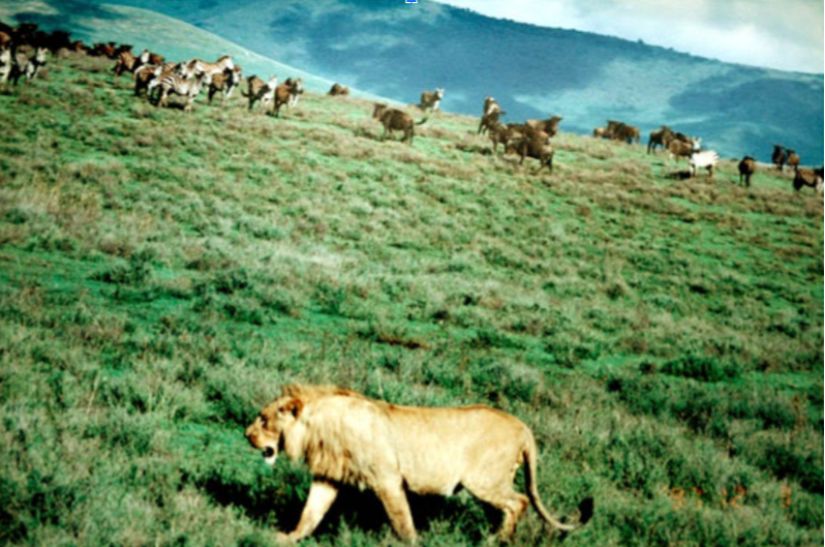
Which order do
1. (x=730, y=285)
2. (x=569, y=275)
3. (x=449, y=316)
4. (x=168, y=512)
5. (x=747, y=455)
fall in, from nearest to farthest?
(x=168, y=512) → (x=747, y=455) → (x=449, y=316) → (x=569, y=275) → (x=730, y=285)

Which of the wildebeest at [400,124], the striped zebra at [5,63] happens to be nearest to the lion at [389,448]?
→ the striped zebra at [5,63]

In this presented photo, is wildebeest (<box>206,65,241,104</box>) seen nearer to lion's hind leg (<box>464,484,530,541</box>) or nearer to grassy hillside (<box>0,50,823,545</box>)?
grassy hillside (<box>0,50,823,545</box>)

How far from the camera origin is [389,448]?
3.50 meters

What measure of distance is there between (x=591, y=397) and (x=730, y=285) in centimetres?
1171

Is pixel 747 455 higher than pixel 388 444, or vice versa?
pixel 388 444

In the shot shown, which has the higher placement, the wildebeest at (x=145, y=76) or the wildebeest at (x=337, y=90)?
the wildebeest at (x=337, y=90)

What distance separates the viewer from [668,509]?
489cm

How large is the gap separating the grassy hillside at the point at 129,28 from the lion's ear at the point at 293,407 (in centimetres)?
3251

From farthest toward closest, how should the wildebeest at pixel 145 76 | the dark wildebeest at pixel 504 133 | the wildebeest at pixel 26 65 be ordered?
the dark wildebeest at pixel 504 133 < the wildebeest at pixel 145 76 < the wildebeest at pixel 26 65

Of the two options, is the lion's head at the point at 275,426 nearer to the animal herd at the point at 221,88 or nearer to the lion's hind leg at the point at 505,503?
the lion's hind leg at the point at 505,503

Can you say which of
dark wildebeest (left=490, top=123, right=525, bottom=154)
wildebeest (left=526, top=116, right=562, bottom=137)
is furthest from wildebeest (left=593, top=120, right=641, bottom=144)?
dark wildebeest (left=490, top=123, right=525, bottom=154)

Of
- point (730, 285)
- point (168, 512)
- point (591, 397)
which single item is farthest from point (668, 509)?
point (730, 285)

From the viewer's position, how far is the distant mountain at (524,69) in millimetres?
80438

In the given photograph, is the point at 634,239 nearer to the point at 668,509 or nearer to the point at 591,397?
the point at 591,397
